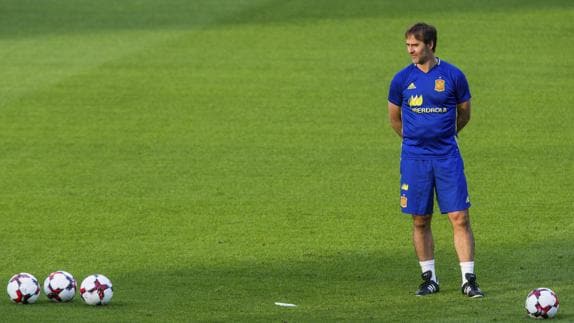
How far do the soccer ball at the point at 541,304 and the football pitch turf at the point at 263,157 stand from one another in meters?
0.17

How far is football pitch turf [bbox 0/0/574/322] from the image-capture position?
11680mm

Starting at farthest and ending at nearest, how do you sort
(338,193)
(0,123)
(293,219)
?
(0,123)
(338,193)
(293,219)

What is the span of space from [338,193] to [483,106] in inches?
197

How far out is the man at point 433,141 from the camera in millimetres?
11109

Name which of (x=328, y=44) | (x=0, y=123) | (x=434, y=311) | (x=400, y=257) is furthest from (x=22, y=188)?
(x=328, y=44)

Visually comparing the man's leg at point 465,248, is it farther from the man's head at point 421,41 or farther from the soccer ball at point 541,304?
the man's head at point 421,41

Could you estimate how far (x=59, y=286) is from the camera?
35.4 feet

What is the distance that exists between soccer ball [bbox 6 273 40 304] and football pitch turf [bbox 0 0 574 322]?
10 centimetres

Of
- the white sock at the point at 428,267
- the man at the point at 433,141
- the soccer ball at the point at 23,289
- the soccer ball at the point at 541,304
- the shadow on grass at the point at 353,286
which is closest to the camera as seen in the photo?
the soccer ball at the point at 541,304

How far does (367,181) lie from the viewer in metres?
16.3

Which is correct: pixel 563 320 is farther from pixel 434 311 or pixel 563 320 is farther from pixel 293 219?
pixel 293 219

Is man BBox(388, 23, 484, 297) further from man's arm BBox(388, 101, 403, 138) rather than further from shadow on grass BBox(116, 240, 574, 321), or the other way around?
shadow on grass BBox(116, 240, 574, 321)

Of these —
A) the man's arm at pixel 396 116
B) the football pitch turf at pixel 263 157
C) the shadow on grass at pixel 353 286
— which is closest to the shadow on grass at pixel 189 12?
the football pitch turf at pixel 263 157

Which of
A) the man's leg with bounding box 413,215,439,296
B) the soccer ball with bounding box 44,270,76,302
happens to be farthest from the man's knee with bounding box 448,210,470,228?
the soccer ball with bounding box 44,270,76,302
